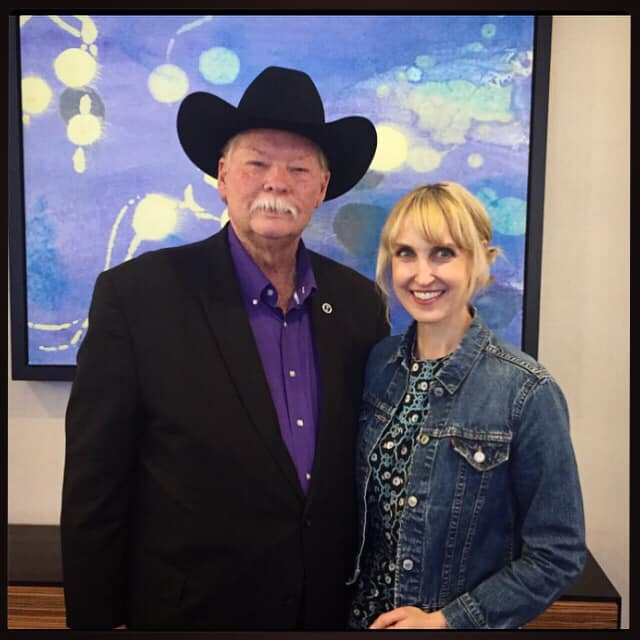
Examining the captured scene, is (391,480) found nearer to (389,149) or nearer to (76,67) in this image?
(389,149)

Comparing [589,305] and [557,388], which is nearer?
[557,388]

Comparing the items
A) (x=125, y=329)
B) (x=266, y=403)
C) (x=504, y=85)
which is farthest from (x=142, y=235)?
(x=504, y=85)

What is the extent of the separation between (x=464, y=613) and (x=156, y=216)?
40.8 inches

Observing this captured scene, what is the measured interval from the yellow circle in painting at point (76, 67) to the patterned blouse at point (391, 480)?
923 millimetres

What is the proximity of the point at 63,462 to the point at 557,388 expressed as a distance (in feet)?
3.51

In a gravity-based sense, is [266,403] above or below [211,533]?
above

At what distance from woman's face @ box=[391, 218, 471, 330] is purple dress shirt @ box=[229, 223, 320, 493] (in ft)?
0.68

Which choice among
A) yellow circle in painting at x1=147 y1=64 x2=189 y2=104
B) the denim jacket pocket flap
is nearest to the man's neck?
yellow circle in painting at x1=147 y1=64 x2=189 y2=104

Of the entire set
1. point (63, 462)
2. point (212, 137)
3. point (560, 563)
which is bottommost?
point (560, 563)

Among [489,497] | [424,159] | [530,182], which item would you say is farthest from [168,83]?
[489,497]

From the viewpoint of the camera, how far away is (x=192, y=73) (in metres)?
1.49

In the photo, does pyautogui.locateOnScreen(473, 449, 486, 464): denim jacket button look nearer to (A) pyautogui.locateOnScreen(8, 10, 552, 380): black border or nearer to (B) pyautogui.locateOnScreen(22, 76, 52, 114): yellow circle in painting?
(A) pyautogui.locateOnScreen(8, 10, 552, 380): black border

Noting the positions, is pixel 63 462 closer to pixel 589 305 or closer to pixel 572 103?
pixel 589 305

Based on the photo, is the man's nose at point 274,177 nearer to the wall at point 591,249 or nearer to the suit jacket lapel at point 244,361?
the suit jacket lapel at point 244,361
